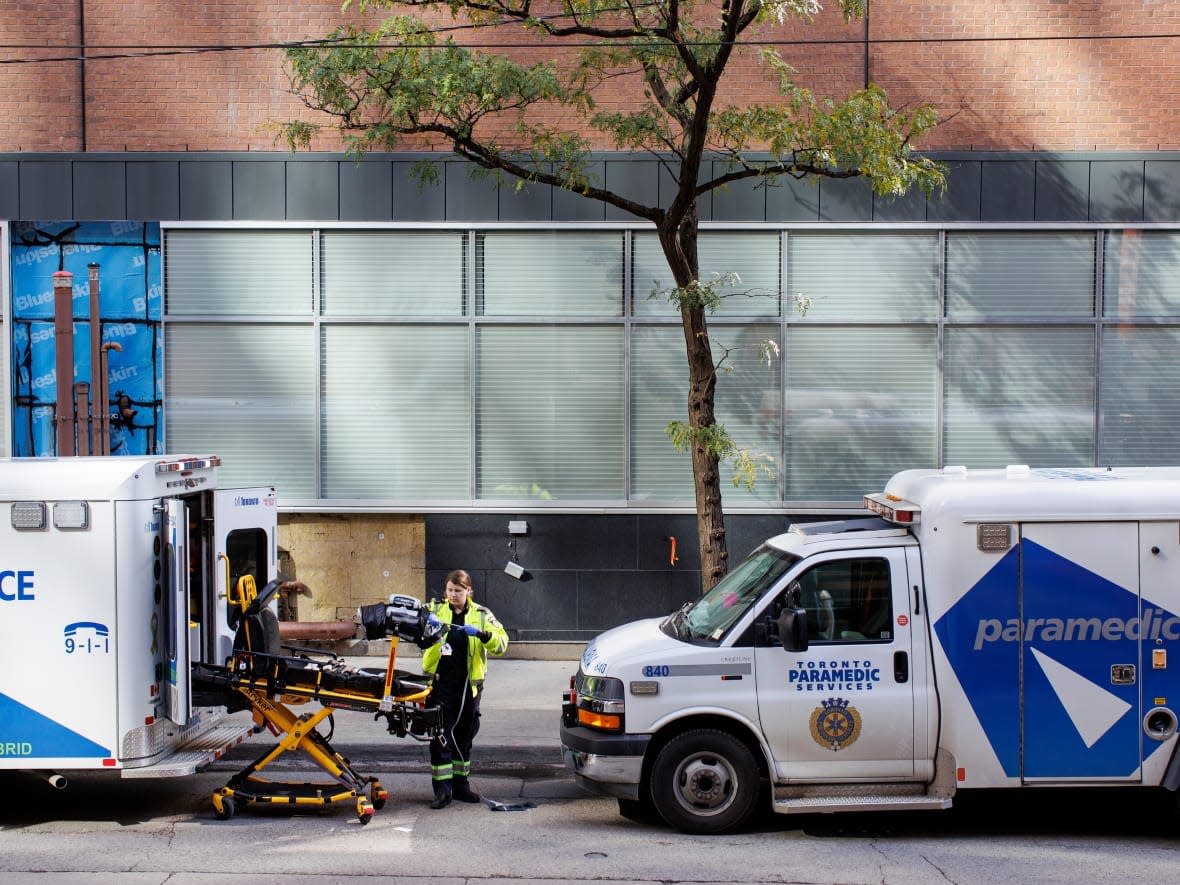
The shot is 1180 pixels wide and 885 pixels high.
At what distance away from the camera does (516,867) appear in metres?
7.05

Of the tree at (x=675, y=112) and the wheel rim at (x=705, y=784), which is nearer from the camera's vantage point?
the wheel rim at (x=705, y=784)

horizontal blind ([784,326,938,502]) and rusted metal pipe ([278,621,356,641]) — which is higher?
horizontal blind ([784,326,938,502])

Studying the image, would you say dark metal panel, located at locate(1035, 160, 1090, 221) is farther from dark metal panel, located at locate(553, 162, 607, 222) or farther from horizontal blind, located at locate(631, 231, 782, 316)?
dark metal panel, located at locate(553, 162, 607, 222)

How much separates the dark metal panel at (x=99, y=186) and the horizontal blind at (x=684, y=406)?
5766 millimetres

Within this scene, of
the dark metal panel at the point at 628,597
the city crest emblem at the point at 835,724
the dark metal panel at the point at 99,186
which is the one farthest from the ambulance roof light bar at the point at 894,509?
the dark metal panel at the point at 99,186

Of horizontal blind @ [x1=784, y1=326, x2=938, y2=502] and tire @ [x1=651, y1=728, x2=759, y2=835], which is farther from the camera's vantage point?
horizontal blind @ [x1=784, y1=326, x2=938, y2=502]

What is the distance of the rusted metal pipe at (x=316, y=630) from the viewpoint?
13117 mm

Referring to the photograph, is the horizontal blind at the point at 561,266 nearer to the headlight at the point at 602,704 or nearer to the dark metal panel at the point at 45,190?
the dark metal panel at the point at 45,190

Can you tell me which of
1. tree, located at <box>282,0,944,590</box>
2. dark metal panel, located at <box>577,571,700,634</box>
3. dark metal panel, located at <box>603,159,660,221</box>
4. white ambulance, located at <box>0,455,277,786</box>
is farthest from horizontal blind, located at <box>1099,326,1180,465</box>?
white ambulance, located at <box>0,455,277,786</box>

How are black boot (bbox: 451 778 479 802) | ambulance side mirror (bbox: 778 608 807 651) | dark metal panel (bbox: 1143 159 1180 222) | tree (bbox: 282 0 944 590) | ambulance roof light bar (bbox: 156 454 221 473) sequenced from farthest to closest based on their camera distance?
dark metal panel (bbox: 1143 159 1180 222) < tree (bbox: 282 0 944 590) < black boot (bbox: 451 778 479 802) < ambulance roof light bar (bbox: 156 454 221 473) < ambulance side mirror (bbox: 778 608 807 651)

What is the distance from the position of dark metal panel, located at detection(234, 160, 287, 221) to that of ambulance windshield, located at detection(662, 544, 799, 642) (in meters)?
7.33

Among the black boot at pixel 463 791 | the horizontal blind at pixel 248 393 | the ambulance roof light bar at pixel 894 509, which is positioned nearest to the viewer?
the ambulance roof light bar at pixel 894 509

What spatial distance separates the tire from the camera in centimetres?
757

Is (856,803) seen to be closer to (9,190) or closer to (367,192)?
(367,192)
